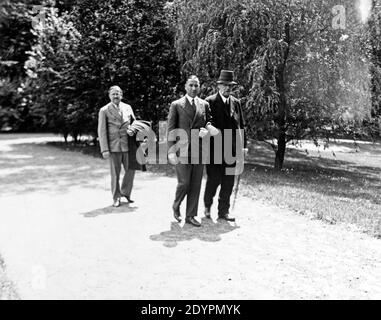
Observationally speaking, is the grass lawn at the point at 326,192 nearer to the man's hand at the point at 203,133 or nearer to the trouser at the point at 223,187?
the trouser at the point at 223,187

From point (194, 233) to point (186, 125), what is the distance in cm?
149

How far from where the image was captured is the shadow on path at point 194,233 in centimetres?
581

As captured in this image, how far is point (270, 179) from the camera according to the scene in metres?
11.4

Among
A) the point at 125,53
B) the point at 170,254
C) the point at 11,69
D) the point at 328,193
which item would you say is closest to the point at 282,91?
the point at 328,193

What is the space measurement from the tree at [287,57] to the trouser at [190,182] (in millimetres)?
5812

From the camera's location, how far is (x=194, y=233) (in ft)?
20.0

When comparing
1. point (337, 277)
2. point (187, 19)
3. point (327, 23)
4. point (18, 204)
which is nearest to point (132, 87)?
point (187, 19)

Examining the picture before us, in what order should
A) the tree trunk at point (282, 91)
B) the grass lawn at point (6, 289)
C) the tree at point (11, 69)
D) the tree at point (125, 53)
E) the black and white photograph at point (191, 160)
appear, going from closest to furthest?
the tree at point (11, 69) < the grass lawn at point (6, 289) < the black and white photograph at point (191, 160) < the tree trunk at point (282, 91) < the tree at point (125, 53)

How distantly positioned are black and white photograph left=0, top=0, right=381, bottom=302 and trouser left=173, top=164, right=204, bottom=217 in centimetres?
2

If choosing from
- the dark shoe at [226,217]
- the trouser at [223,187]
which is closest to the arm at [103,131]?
the trouser at [223,187]

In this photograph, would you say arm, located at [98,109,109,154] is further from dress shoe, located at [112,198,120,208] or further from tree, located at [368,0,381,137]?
tree, located at [368,0,381,137]

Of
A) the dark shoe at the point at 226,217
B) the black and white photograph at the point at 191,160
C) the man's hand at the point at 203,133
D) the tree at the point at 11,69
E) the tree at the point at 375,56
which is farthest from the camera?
the tree at the point at 375,56

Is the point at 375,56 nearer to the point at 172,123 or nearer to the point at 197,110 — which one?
the point at 197,110
